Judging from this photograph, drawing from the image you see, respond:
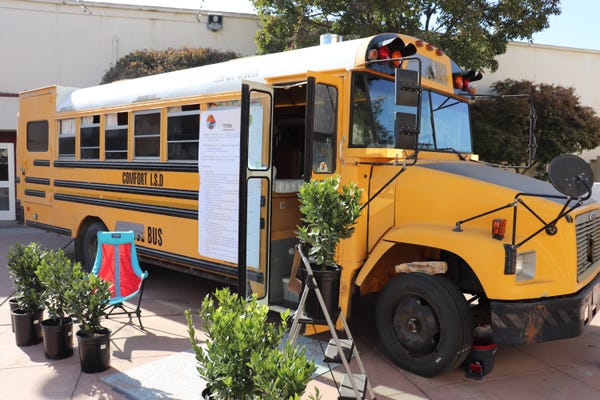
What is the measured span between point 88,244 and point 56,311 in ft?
9.48

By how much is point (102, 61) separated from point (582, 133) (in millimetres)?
12277

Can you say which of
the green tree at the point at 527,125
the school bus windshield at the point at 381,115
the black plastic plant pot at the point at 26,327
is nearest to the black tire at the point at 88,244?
the black plastic plant pot at the point at 26,327

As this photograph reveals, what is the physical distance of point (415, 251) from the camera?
13.8ft

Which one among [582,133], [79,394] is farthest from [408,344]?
[582,133]

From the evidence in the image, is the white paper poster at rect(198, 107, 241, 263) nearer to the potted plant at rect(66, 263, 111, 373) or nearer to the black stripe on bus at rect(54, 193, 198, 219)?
the black stripe on bus at rect(54, 193, 198, 219)

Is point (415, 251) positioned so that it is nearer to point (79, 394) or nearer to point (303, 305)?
point (303, 305)

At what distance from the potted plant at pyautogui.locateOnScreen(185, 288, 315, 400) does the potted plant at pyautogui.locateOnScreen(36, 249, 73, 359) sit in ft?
6.45

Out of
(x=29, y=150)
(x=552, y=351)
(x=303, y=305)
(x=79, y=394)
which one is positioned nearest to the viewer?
(x=303, y=305)

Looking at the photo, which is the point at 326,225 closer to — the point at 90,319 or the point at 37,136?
the point at 90,319

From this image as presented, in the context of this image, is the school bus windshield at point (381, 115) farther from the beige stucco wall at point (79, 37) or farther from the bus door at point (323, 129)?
the beige stucco wall at point (79, 37)

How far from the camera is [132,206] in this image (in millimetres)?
5949

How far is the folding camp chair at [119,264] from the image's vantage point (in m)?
4.95

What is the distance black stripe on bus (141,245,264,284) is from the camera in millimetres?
4402

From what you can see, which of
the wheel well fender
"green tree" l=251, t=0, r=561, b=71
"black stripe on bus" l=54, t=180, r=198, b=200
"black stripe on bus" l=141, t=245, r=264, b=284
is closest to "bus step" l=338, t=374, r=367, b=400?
the wheel well fender
